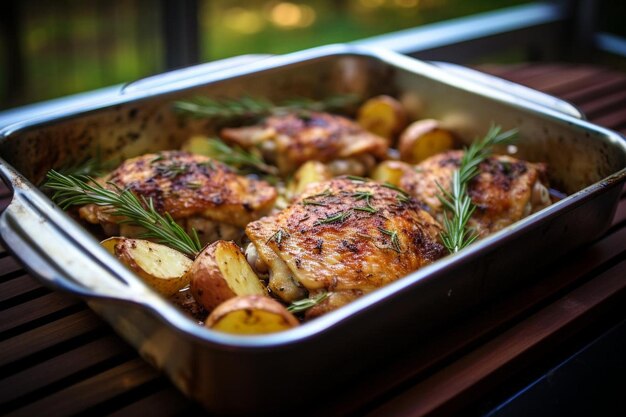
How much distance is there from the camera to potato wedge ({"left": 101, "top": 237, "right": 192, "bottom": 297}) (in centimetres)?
135

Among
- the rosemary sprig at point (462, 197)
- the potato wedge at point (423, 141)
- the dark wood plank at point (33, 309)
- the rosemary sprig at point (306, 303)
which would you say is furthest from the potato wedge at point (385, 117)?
the dark wood plank at point (33, 309)

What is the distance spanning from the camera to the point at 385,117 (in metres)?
2.19

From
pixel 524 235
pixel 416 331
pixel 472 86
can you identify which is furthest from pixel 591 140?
pixel 416 331

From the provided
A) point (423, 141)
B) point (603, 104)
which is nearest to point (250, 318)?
point (423, 141)

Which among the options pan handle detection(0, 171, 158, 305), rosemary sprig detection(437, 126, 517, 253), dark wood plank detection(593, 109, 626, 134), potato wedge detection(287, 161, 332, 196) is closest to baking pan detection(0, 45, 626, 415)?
pan handle detection(0, 171, 158, 305)

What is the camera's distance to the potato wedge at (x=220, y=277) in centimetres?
129

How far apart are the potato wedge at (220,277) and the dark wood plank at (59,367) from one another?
186 millimetres

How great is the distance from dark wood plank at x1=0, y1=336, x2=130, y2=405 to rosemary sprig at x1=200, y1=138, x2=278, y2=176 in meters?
0.76

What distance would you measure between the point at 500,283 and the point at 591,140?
0.56m

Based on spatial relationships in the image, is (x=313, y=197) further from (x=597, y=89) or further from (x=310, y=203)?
(x=597, y=89)

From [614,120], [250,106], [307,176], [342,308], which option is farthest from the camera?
[614,120]

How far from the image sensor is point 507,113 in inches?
77.8

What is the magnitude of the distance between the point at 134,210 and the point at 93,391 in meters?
0.46

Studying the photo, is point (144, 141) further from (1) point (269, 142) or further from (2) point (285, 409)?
(2) point (285, 409)
